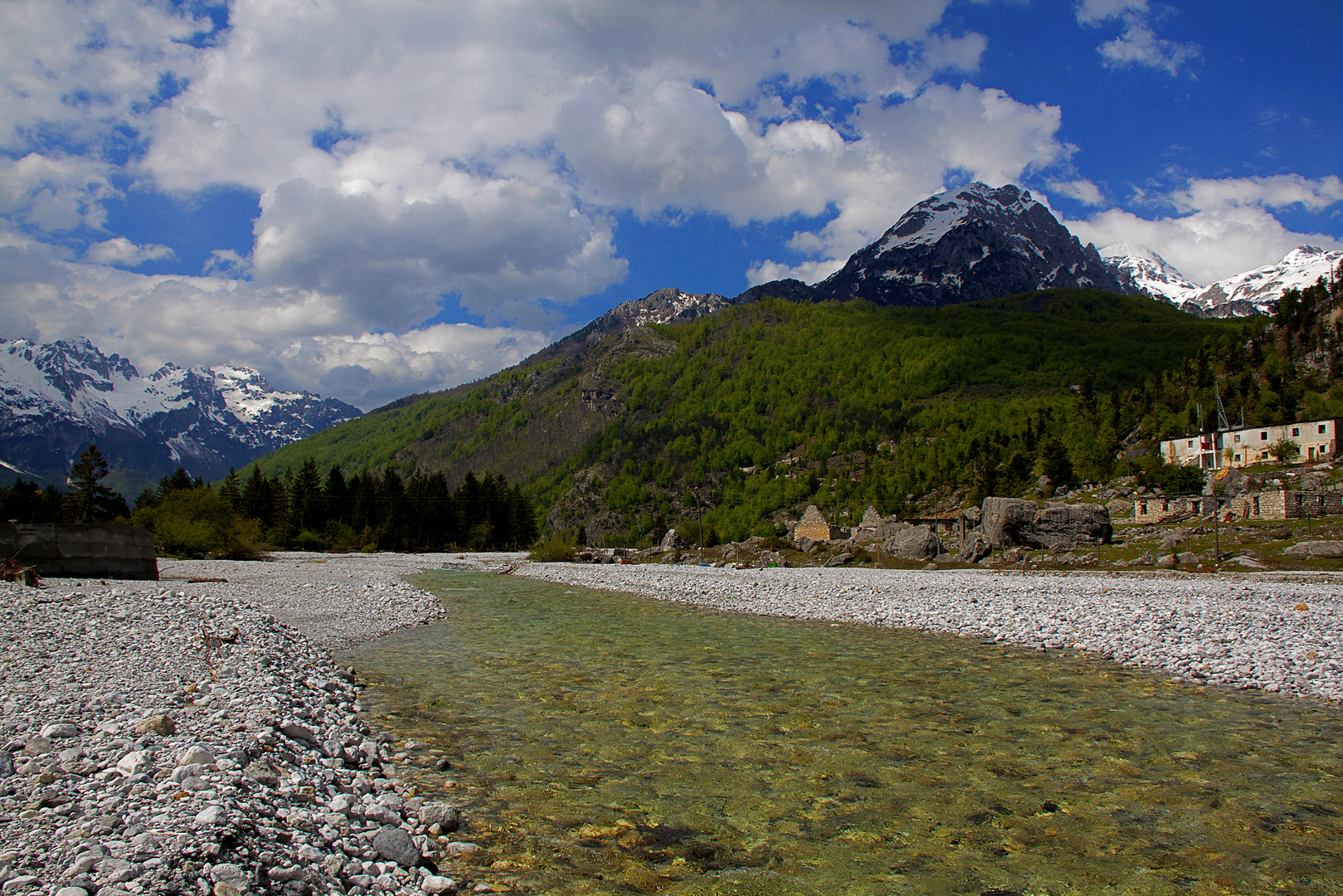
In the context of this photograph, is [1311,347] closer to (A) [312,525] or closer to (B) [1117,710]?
(B) [1117,710]

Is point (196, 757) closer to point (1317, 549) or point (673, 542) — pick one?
point (1317, 549)

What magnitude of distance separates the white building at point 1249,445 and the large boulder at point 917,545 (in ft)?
→ 135

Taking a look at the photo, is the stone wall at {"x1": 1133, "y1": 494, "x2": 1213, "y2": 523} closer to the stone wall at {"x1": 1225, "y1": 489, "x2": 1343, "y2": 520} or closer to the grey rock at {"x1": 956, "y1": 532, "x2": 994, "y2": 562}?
the stone wall at {"x1": 1225, "y1": 489, "x2": 1343, "y2": 520}

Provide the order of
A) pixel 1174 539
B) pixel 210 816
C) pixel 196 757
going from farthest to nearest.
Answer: pixel 1174 539, pixel 196 757, pixel 210 816

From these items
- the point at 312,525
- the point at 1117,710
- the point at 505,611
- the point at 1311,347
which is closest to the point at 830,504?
the point at 1311,347

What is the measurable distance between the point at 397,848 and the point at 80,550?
1365 inches

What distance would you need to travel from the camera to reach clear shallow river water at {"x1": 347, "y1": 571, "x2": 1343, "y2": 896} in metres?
6.19

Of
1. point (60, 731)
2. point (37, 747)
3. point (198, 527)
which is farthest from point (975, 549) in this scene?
point (198, 527)

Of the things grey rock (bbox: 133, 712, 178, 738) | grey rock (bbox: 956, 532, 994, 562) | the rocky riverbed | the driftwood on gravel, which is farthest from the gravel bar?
the driftwood on gravel

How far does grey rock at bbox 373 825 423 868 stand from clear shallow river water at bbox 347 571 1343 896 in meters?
0.74

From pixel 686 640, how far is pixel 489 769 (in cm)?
1131

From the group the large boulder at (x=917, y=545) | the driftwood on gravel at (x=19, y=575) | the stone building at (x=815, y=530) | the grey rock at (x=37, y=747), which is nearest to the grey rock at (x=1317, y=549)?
the large boulder at (x=917, y=545)

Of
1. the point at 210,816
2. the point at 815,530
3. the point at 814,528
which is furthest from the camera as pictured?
the point at 814,528

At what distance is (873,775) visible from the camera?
27.9ft
